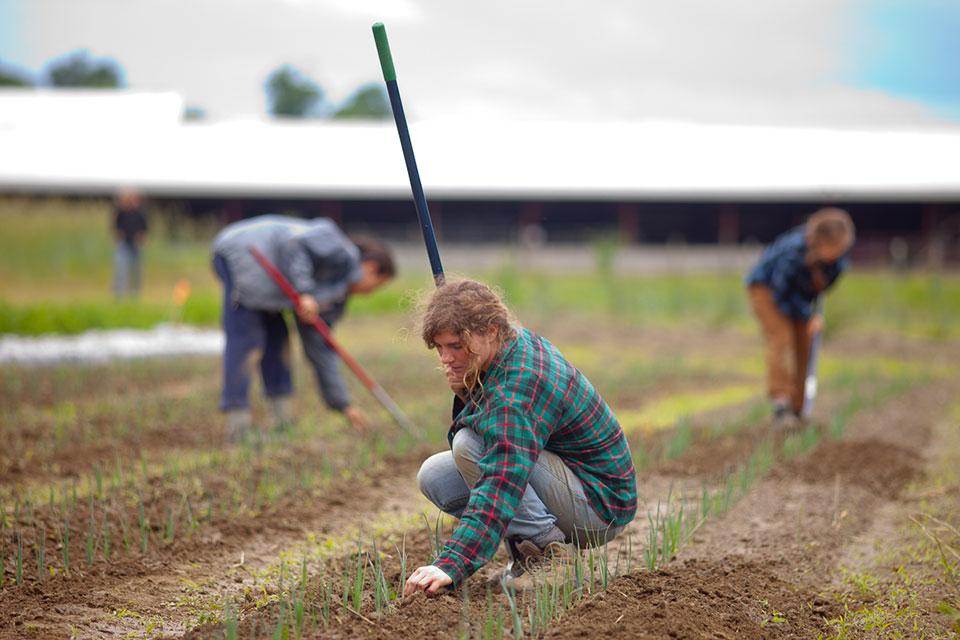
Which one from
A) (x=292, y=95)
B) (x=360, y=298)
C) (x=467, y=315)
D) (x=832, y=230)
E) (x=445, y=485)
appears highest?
(x=292, y=95)

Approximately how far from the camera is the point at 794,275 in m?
6.74

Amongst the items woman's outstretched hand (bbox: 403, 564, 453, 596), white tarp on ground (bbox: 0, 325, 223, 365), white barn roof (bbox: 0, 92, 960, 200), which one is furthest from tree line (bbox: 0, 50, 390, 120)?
woman's outstretched hand (bbox: 403, 564, 453, 596)

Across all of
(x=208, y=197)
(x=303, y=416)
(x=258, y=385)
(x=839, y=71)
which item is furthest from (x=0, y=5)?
(x=208, y=197)

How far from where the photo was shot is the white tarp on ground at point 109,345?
8.95 m

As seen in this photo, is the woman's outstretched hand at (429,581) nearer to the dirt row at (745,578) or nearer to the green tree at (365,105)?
the dirt row at (745,578)

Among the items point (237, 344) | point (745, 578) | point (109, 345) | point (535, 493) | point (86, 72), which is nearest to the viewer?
point (535, 493)

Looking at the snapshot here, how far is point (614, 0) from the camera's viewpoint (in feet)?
56.9

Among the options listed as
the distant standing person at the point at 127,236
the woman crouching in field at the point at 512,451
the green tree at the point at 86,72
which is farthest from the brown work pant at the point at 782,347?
the green tree at the point at 86,72

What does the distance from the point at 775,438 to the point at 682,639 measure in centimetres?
358

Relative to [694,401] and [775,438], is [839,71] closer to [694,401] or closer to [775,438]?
[694,401]

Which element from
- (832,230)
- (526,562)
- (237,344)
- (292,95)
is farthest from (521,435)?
(292,95)

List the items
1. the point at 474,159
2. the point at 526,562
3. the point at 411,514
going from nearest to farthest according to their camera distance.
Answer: the point at 526,562, the point at 411,514, the point at 474,159

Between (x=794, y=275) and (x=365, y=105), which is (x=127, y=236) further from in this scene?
(x=365, y=105)

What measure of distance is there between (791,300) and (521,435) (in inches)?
171
